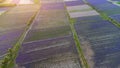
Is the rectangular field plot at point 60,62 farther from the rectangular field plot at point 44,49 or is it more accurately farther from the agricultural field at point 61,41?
the rectangular field plot at point 44,49

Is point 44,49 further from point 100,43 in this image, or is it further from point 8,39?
point 8,39

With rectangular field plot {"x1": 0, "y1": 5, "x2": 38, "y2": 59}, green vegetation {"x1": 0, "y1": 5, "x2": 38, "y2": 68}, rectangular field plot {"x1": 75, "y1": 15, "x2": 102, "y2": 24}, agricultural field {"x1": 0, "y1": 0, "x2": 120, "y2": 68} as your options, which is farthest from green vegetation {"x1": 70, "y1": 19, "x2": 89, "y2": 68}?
rectangular field plot {"x1": 0, "y1": 5, "x2": 38, "y2": 59}

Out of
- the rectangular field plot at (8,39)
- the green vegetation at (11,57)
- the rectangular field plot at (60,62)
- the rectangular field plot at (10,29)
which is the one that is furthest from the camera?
the rectangular field plot at (10,29)

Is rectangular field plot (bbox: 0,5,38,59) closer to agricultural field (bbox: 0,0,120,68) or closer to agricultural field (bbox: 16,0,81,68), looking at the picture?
agricultural field (bbox: 0,0,120,68)

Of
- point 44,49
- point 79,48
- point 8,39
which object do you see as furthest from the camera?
point 8,39

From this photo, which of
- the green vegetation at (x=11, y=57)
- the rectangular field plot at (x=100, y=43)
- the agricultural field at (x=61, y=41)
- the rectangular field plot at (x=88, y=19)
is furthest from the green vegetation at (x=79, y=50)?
the green vegetation at (x=11, y=57)

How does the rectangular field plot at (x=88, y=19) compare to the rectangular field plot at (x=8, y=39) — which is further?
the rectangular field plot at (x=88, y=19)

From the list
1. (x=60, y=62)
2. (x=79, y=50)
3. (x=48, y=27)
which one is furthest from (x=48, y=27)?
(x=60, y=62)
